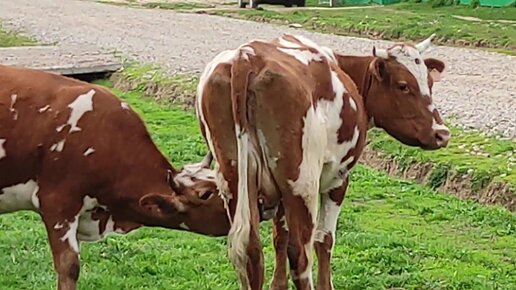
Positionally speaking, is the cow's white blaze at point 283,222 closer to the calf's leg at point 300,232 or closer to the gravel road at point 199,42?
the calf's leg at point 300,232

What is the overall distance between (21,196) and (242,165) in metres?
1.29

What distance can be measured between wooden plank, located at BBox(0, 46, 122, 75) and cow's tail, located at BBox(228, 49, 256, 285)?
417 inches

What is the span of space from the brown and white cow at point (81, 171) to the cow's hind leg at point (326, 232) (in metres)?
0.86

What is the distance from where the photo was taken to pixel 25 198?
6367mm

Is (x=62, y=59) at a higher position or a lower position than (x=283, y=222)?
lower

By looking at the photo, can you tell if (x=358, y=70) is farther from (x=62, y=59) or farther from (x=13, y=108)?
(x=62, y=59)

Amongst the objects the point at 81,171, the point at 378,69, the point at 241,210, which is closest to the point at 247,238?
the point at 241,210

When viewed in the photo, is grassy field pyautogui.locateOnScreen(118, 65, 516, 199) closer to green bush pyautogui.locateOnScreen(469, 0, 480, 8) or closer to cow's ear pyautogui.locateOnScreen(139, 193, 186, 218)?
cow's ear pyautogui.locateOnScreen(139, 193, 186, 218)

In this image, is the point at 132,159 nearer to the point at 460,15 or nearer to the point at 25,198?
the point at 25,198

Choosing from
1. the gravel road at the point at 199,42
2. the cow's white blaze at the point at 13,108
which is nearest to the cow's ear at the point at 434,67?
the cow's white blaze at the point at 13,108

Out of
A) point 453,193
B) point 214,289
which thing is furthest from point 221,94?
point 453,193

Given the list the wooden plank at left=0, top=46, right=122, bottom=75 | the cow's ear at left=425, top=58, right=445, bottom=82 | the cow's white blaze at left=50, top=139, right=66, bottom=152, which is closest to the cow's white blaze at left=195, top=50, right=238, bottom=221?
the cow's white blaze at left=50, top=139, right=66, bottom=152

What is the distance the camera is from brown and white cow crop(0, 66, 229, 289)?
20.5 ft

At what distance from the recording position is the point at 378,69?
285 inches
